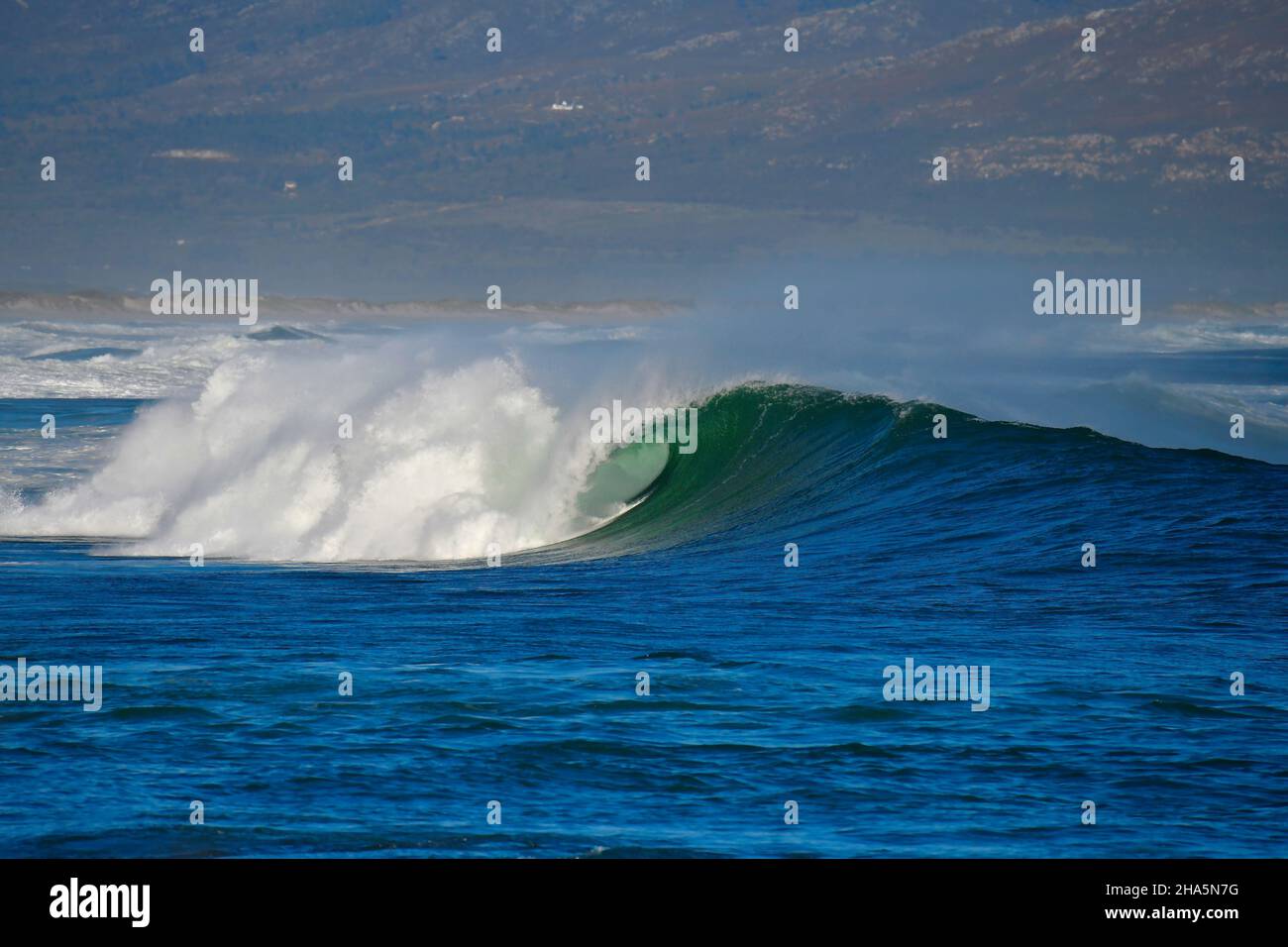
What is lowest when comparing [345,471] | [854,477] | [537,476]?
[854,477]

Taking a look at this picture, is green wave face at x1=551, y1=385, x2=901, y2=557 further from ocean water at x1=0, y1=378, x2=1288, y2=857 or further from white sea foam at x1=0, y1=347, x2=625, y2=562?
white sea foam at x1=0, y1=347, x2=625, y2=562

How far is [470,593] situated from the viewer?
13.2m

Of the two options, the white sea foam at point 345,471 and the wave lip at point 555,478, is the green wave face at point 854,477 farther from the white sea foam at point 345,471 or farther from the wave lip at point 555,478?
the white sea foam at point 345,471

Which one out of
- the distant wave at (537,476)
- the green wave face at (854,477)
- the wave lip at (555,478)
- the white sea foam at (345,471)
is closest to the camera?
the green wave face at (854,477)

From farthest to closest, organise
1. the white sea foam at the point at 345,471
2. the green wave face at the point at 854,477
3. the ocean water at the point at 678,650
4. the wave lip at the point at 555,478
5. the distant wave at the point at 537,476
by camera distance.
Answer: the white sea foam at the point at 345,471 < the distant wave at the point at 537,476 < the wave lip at the point at 555,478 < the green wave face at the point at 854,477 < the ocean water at the point at 678,650

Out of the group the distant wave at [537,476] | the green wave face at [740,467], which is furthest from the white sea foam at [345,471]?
the green wave face at [740,467]

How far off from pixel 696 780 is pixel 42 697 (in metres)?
3.87

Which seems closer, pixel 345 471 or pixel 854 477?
pixel 854 477

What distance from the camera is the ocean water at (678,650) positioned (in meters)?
6.40

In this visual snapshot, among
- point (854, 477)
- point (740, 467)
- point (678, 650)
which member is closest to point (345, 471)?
point (740, 467)

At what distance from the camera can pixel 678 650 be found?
10023 mm

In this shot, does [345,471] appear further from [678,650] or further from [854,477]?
[678,650]
